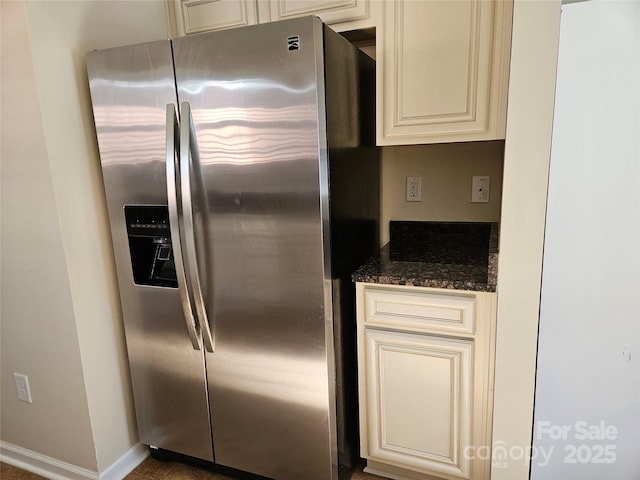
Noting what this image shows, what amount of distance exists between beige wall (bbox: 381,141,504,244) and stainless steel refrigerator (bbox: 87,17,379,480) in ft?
0.98

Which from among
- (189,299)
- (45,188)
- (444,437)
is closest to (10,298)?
(45,188)

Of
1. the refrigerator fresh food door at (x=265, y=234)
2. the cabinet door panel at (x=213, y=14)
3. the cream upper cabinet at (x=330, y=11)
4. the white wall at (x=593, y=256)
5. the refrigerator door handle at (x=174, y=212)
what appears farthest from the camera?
the cabinet door panel at (x=213, y=14)

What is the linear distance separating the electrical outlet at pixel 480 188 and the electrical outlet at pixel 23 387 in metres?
2.05

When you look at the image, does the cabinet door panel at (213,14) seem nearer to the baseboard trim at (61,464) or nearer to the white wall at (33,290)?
the white wall at (33,290)

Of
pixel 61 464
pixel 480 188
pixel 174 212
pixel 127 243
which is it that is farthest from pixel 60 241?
pixel 480 188

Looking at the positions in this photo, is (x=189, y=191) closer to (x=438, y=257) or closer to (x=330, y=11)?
(x=330, y=11)

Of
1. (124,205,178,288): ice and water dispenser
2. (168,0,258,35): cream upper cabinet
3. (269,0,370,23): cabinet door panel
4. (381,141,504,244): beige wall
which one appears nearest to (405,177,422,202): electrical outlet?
(381,141,504,244): beige wall

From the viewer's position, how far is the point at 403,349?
4.98 feet

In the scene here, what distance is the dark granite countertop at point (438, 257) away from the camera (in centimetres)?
144

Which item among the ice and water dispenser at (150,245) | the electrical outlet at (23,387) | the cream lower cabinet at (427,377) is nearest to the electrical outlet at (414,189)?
the cream lower cabinet at (427,377)

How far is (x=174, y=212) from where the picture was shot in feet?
4.65

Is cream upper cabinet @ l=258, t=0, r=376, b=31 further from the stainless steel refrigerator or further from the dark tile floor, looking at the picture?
the dark tile floor

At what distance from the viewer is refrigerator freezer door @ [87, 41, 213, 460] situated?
1445 millimetres

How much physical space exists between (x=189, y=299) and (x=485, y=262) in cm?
111
